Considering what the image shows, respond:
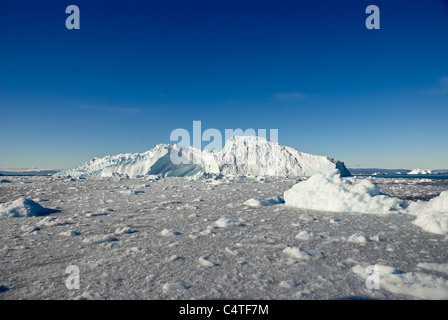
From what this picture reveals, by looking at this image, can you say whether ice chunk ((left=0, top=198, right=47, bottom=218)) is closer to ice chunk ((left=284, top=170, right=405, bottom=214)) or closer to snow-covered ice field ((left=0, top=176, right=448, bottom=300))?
snow-covered ice field ((left=0, top=176, right=448, bottom=300))

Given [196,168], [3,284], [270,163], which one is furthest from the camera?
[196,168]

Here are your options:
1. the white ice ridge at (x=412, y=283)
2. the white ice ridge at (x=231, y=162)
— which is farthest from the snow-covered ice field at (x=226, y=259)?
the white ice ridge at (x=231, y=162)

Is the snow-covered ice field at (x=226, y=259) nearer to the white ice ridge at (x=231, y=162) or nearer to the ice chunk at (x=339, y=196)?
the ice chunk at (x=339, y=196)

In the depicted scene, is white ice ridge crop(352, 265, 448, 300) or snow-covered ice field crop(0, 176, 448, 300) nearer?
white ice ridge crop(352, 265, 448, 300)

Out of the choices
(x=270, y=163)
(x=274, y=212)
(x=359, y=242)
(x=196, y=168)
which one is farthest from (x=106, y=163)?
(x=359, y=242)

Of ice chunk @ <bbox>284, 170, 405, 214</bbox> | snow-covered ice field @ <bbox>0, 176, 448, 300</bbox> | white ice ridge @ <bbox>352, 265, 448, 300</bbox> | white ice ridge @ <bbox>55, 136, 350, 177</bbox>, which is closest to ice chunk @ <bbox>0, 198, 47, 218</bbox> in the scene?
snow-covered ice field @ <bbox>0, 176, 448, 300</bbox>

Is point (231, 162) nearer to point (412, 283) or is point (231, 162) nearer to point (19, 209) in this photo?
point (19, 209)
